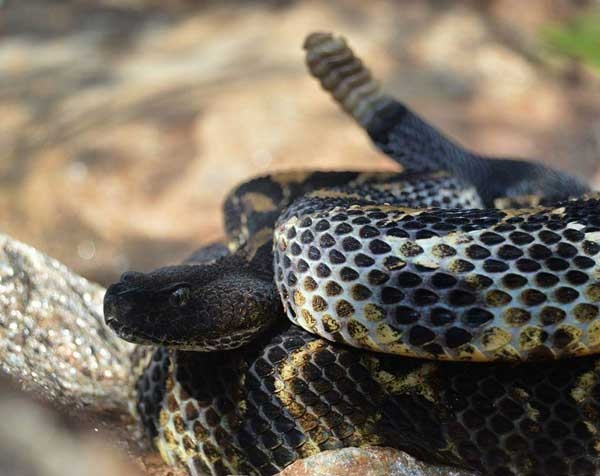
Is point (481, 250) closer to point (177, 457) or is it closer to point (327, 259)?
point (327, 259)

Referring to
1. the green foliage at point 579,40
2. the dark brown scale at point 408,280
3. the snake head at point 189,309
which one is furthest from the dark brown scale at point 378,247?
the green foliage at point 579,40

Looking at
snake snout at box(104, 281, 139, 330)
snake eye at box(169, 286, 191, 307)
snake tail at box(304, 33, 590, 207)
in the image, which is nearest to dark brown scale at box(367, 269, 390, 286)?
snake eye at box(169, 286, 191, 307)

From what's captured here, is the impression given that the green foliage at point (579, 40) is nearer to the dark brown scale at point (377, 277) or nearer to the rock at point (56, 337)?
the rock at point (56, 337)

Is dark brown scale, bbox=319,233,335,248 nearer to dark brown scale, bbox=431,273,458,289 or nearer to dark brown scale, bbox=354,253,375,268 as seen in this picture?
dark brown scale, bbox=354,253,375,268

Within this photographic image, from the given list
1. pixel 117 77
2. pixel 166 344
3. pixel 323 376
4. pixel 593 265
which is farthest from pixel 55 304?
pixel 117 77

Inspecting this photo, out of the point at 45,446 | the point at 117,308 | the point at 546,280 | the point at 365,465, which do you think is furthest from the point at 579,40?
the point at 45,446

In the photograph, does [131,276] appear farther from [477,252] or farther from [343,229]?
[477,252]
